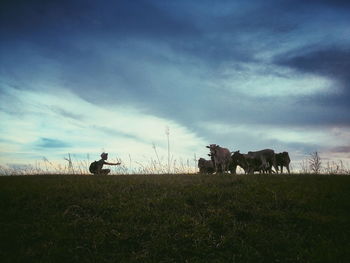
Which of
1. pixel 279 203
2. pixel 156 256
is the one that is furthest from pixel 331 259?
pixel 156 256

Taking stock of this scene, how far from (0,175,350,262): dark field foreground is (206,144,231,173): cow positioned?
39.3 ft

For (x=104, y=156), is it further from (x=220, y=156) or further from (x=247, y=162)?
(x=247, y=162)

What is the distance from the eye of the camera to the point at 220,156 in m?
28.8

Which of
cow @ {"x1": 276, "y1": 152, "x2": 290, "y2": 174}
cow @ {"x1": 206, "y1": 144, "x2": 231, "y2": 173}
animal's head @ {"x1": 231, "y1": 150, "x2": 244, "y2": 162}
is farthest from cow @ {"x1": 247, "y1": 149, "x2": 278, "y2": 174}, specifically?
cow @ {"x1": 206, "y1": 144, "x2": 231, "y2": 173}

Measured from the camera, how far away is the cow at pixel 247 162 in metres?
28.8

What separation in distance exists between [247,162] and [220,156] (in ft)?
7.90

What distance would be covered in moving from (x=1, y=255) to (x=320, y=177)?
15564mm

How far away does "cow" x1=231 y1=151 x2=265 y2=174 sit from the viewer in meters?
28.8

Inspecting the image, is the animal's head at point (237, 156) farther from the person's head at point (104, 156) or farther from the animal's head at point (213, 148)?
the person's head at point (104, 156)

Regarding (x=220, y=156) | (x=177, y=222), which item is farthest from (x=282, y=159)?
(x=177, y=222)

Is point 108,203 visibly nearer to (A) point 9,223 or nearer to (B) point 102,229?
(B) point 102,229

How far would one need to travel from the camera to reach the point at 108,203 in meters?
13.6

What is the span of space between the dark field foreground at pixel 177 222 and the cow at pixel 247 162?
1228 cm

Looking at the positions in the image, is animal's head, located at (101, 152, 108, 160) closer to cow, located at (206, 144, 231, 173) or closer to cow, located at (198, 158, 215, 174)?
cow, located at (206, 144, 231, 173)
